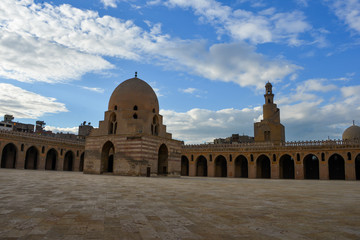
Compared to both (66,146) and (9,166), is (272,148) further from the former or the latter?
(9,166)

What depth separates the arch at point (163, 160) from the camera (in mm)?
27156

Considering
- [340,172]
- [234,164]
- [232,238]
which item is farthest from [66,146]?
[232,238]

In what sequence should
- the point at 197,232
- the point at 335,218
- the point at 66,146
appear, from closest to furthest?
the point at 197,232 < the point at 335,218 < the point at 66,146

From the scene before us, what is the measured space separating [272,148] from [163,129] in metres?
14.0

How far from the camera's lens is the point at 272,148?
111ft

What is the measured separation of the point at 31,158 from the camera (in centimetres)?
3791

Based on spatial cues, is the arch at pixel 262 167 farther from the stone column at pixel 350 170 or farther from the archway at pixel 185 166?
the archway at pixel 185 166

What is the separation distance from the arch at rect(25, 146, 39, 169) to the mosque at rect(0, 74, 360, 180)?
0.12m

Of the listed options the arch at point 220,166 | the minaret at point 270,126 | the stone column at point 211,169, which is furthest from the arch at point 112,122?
the minaret at point 270,126

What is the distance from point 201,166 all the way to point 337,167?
17.8 m

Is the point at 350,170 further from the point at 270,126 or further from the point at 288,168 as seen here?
the point at 270,126

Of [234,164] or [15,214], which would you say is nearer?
[15,214]

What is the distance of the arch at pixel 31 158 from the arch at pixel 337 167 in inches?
1539

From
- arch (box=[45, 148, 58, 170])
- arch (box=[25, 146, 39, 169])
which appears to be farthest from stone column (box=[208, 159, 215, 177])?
arch (box=[25, 146, 39, 169])
